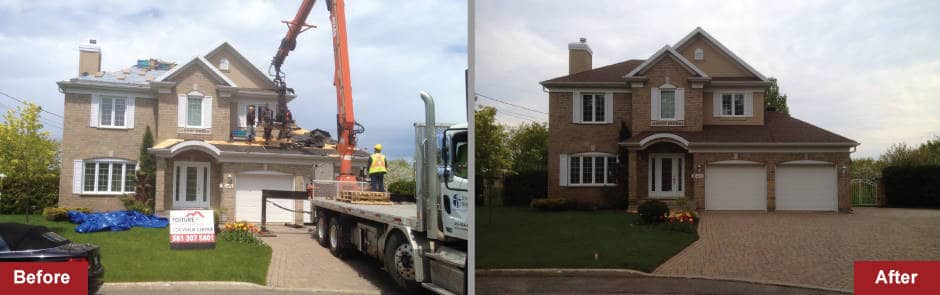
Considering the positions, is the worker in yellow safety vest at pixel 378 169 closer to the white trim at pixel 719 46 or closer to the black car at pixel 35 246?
the black car at pixel 35 246

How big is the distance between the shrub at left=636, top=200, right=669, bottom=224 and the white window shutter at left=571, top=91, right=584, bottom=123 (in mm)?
422

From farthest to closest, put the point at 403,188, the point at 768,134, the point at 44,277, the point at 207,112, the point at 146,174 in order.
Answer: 1. the point at 403,188
2. the point at 207,112
3. the point at 146,174
4. the point at 44,277
5. the point at 768,134

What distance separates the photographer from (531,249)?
9.78 ft

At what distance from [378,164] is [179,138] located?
1.14 meters

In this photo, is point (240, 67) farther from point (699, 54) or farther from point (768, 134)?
point (768, 134)

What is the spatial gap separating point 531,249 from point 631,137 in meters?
0.65

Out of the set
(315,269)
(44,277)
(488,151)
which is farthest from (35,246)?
(488,151)

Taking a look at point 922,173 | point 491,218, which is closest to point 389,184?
point 491,218

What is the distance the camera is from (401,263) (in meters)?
4.23

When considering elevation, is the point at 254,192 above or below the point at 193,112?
below

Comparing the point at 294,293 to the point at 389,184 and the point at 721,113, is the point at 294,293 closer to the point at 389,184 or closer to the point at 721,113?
the point at 389,184

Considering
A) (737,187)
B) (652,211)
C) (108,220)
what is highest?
(737,187)

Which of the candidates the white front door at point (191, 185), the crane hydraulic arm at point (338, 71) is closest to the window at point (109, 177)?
the white front door at point (191, 185)

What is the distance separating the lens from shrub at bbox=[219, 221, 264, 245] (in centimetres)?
414
